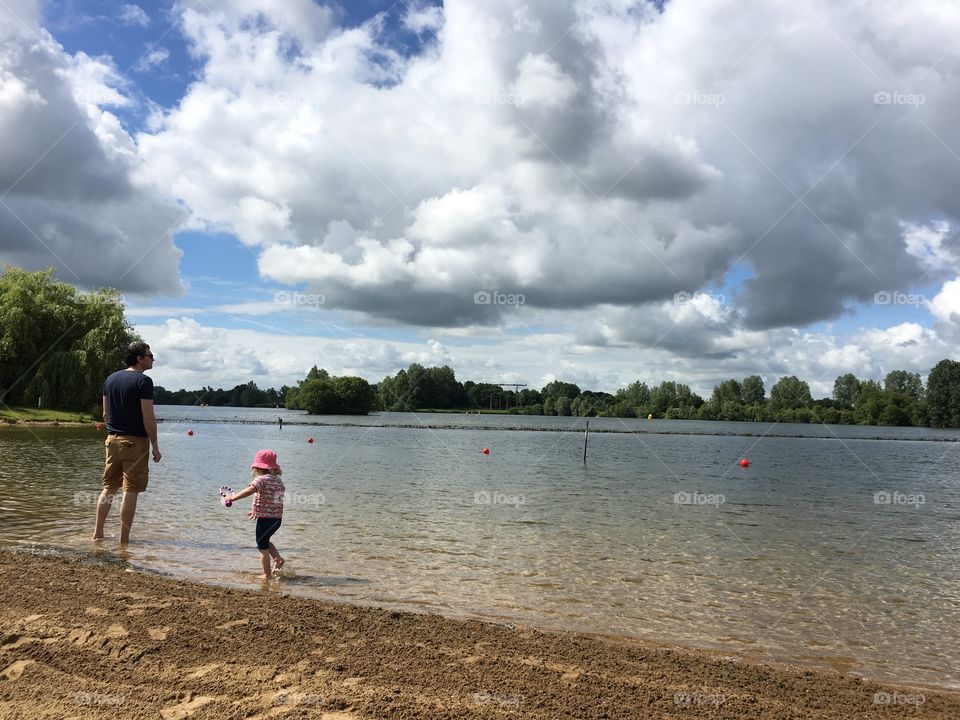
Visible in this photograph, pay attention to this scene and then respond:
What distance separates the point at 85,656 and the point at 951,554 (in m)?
18.8

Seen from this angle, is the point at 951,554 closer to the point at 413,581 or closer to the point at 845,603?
the point at 845,603

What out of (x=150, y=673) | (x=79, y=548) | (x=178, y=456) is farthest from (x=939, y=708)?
(x=178, y=456)

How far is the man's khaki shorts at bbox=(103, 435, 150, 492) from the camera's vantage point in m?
10.8

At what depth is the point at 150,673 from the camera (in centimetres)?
546

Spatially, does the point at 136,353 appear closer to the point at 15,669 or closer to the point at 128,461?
the point at 128,461

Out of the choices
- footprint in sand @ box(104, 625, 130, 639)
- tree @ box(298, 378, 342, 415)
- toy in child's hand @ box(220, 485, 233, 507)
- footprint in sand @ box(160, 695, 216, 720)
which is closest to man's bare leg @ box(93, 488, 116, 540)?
toy in child's hand @ box(220, 485, 233, 507)

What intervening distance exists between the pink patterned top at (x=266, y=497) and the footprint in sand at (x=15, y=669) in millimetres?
4376

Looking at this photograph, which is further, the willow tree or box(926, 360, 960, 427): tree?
box(926, 360, 960, 427): tree

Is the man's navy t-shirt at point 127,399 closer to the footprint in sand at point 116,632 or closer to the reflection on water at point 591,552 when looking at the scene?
the reflection on water at point 591,552

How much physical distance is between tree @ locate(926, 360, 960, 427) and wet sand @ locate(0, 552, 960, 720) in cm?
19891

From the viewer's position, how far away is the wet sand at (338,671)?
5.04 meters

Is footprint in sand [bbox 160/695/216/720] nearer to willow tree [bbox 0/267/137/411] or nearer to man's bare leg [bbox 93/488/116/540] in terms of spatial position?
man's bare leg [bbox 93/488/116/540]

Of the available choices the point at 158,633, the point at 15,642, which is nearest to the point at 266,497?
the point at 158,633

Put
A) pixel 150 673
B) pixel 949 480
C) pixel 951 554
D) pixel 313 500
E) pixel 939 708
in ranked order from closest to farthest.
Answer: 1. pixel 150 673
2. pixel 939 708
3. pixel 951 554
4. pixel 313 500
5. pixel 949 480
